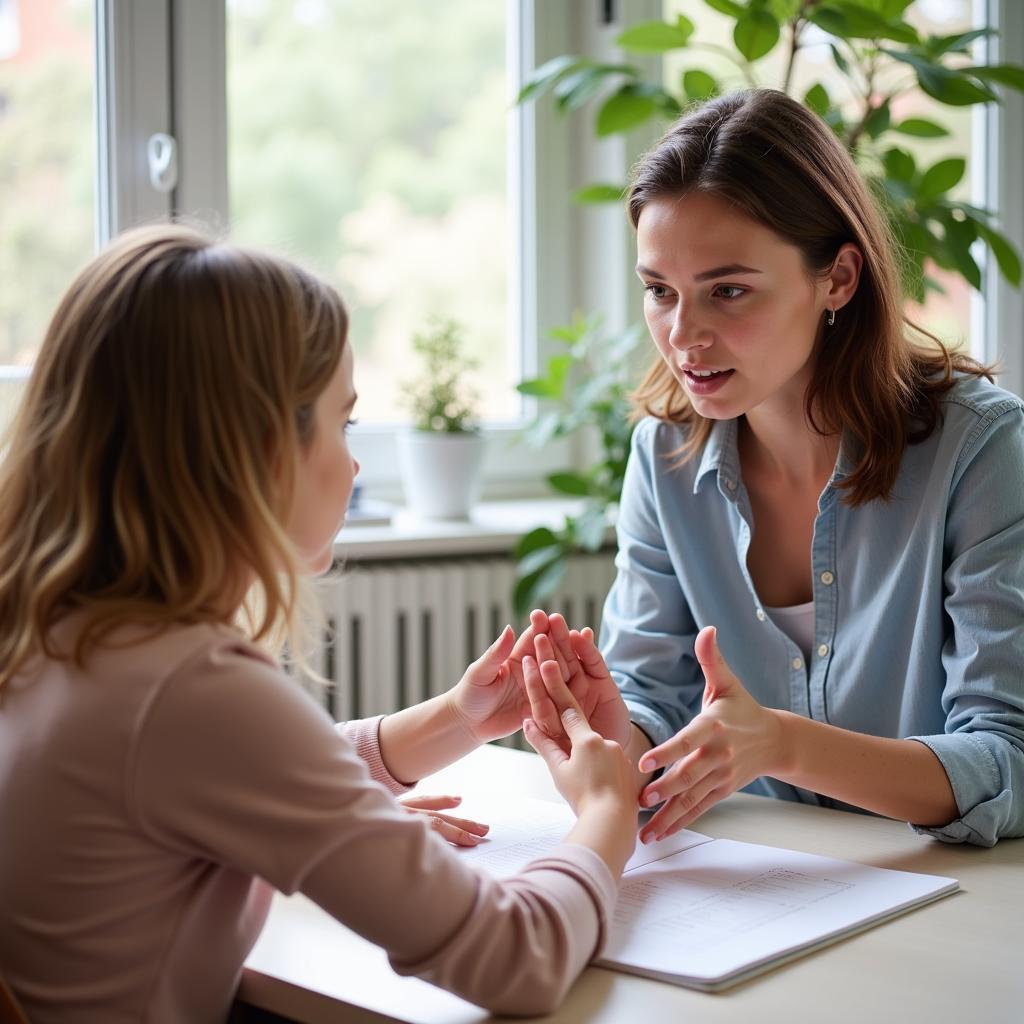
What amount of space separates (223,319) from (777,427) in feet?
2.88

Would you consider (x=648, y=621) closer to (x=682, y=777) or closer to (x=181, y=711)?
(x=682, y=777)

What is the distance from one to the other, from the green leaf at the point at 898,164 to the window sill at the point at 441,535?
2.90ft

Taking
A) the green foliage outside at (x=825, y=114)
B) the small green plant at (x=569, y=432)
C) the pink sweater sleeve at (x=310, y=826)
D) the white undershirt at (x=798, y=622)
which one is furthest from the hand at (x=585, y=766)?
the small green plant at (x=569, y=432)

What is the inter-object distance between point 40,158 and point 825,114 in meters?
1.38

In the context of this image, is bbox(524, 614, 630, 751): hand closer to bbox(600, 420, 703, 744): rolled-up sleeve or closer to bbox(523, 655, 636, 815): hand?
bbox(523, 655, 636, 815): hand

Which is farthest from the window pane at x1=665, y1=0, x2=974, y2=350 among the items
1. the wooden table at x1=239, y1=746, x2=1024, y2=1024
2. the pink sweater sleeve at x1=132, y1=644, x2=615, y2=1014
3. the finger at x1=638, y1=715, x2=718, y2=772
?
the pink sweater sleeve at x1=132, y1=644, x2=615, y2=1014

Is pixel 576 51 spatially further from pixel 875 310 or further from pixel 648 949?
pixel 648 949

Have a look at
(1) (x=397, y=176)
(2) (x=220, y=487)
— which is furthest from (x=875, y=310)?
(1) (x=397, y=176)

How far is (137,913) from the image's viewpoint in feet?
2.81

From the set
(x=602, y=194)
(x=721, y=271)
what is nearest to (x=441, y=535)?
(x=602, y=194)

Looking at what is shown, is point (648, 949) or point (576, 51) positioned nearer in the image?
point (648, 949)

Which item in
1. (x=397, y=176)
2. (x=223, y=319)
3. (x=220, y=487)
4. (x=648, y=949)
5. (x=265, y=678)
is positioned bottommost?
(x=648, y=949)

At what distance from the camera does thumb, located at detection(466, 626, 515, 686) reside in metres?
1.29

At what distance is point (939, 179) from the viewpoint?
233 centimetres
